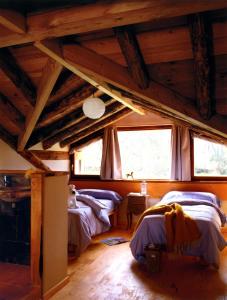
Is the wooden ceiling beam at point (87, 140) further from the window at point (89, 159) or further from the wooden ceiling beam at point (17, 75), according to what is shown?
the wooden ceiling beam at point (17, 75)

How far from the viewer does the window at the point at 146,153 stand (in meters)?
6.21

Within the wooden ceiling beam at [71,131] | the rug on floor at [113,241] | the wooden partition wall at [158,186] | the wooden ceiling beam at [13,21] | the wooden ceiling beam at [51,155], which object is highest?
the wooden ceiling beam at [13,21]

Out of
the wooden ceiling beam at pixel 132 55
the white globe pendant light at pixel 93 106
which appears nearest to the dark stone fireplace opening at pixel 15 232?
the white globe pendant light at pixel 93 106

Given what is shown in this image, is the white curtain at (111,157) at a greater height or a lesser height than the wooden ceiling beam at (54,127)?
lesser

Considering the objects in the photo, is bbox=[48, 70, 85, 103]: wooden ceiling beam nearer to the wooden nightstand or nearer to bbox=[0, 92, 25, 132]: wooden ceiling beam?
bbox=[0, 92, 25, 132]: wooden ceiling beam

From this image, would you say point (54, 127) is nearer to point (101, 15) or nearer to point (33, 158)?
point (33, 158)

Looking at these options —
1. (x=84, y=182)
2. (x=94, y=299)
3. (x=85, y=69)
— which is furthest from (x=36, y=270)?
(x=84, y=182)

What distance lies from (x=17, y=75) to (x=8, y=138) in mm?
1591

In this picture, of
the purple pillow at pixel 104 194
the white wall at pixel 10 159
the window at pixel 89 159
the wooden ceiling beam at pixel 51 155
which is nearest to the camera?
the white wall at pixel 10 159

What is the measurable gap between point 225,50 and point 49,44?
145 cm

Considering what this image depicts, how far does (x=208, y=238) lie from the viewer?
3662mm

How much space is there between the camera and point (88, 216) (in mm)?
4676

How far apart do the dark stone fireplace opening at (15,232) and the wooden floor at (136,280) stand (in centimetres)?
65

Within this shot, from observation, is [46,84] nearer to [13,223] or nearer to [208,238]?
[13,223]
